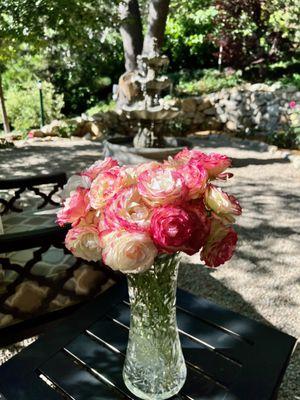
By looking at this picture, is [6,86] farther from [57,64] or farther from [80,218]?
[80,218]

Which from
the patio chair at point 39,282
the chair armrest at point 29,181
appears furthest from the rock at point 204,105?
the patio chair at point 39,282

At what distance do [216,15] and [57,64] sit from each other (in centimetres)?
496

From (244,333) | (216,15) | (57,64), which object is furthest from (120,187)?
(57,64)

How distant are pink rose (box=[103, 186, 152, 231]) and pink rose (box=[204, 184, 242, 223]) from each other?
0.16 meters

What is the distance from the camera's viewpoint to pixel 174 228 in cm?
93

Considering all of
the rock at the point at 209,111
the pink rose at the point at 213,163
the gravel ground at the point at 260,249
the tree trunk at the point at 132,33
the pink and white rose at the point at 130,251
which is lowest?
the gravel ground at the point at 260,249

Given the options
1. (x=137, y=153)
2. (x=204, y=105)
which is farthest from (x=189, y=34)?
(x=137, y=153)

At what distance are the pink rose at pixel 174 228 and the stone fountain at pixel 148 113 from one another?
4.77m

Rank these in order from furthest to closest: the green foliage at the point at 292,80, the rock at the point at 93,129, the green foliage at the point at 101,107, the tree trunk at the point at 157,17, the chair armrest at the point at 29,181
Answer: the green foliage at the point at 101,107
the green foliage at the point at 292,80
the rock at the point at 93,129
the tree trunk at the point at 157,17
the chair armrest at the point at 29,181

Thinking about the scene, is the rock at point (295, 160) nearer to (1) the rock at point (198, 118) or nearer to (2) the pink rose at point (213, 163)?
(1) the rock at point (198, 118)

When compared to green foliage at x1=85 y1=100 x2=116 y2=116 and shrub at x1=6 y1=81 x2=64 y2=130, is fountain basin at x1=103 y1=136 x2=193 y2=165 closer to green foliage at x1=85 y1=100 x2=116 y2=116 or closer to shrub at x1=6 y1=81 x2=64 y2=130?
shrub at x1=6 y1=81 x2=64 y2=130

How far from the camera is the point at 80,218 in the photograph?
1.10 m

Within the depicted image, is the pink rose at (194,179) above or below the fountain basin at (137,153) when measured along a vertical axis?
above

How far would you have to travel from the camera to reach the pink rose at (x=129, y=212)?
0.97 m
